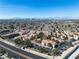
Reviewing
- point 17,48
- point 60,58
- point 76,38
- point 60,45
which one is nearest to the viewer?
point 60,58

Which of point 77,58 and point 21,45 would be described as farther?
point 21,45

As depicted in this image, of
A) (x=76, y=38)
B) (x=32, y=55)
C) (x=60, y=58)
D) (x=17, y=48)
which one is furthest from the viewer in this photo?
(x=76, y=38)

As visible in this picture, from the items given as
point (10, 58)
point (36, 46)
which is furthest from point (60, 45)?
point (10, 58)

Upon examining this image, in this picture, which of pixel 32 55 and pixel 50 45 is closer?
pixel 32 55

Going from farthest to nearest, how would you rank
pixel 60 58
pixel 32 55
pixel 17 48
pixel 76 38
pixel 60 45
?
1. pixel 76 38
2. pixel 60 45
3. pixel 17 48
4. pixel 32 55
5. pixel 60 58

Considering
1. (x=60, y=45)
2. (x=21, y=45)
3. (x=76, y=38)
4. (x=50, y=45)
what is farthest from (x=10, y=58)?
(x=76, y=38)

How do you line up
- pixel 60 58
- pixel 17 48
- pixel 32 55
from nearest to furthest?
pixel 60 58 < pixel 32 55 < pixel 17 48

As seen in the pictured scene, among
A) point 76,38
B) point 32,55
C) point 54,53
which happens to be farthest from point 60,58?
point 76,38

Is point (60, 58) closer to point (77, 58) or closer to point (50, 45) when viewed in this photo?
point (77, 58)

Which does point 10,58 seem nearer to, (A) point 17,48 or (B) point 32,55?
(B) point 32,55
